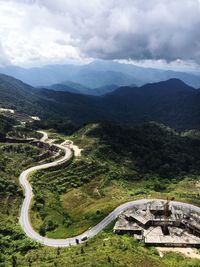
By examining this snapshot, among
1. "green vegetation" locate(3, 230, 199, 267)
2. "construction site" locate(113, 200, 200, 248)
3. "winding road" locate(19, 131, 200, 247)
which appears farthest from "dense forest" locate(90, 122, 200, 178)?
"green vegetation" locate(3, 230, 199, 267)

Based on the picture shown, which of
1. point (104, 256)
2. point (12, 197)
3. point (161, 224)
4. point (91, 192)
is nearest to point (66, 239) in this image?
point (104, 256)

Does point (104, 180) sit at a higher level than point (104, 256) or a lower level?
lower

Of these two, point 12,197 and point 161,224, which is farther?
point 12,197

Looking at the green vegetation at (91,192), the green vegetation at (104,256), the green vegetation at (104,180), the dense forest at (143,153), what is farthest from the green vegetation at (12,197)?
the dense forest at (143,153)

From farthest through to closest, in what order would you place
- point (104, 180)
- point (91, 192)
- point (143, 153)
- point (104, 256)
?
point (143, 153) < point (104, 180) < point (91, 192) < point (104, 256)

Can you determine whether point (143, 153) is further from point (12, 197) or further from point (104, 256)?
point (104, 256)

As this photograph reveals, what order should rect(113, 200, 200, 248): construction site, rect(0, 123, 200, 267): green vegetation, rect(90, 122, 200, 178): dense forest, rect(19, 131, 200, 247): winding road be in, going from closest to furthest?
1. rect(0, 123, 200, 267): green vegetation
2. rect(113, 200, 200, 248): construction site
3. rect(19, 131, 200, 247): winding road
4. rect(90, 122, 200, 178): dense forest

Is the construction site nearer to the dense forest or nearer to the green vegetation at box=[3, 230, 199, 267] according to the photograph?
the green vegetation at box=[3, 230, 199, 267]

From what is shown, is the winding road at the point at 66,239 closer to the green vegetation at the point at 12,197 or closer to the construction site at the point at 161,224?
the green vegetation at the point at 12,197

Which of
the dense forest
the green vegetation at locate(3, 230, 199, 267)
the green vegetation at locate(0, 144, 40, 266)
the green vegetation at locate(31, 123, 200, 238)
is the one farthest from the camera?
the dense forest
